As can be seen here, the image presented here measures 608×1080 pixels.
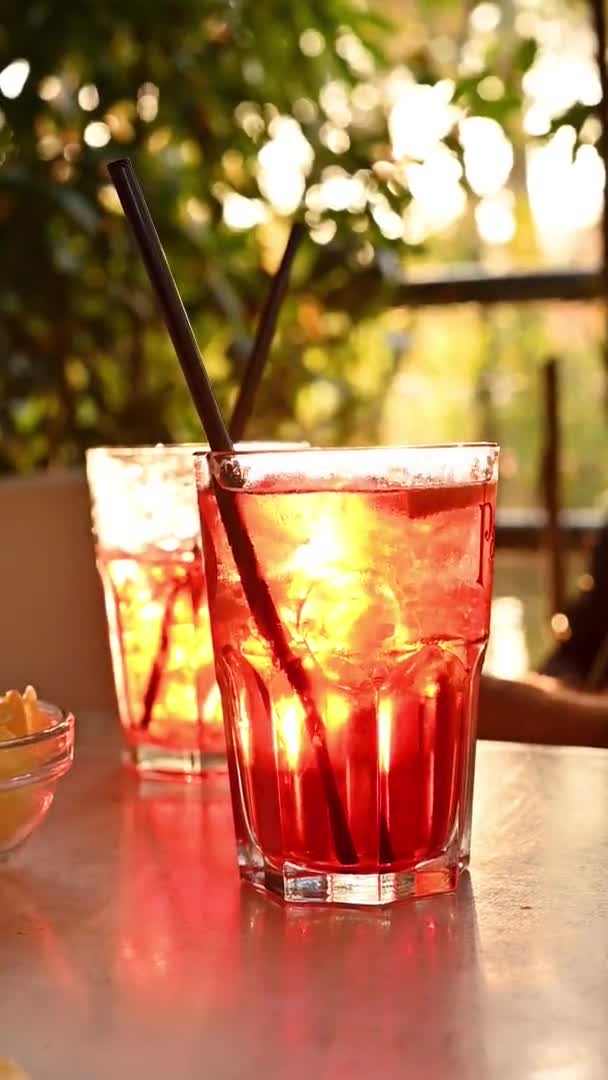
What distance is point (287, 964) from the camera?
65cm

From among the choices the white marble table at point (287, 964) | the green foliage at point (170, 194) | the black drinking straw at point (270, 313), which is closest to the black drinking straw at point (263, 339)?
the black drinking straw at point (270, 313)

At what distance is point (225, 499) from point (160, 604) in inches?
12.4

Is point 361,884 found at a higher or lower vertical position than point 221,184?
lower

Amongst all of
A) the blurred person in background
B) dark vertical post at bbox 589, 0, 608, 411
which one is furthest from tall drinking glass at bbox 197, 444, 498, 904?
dark vertical post at bbox 589, 0, 608, 411

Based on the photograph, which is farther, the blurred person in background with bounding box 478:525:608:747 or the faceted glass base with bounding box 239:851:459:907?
the blurred person in background with bounding box 478:525:608:747

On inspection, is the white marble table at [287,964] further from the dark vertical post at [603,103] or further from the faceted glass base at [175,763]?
the dark vertical post at [603,103]

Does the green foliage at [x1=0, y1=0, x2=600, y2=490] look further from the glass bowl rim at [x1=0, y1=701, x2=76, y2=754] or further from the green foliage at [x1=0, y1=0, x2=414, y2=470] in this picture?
the glass bowl rim at [x1=0, y1=701, x2=76, y2=754]

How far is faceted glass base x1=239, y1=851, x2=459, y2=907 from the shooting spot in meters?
0.72

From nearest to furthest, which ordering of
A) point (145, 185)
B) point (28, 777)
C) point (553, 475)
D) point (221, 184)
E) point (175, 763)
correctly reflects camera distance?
point (28, 777), point (175, 763), point (145, 185), point (221, 184), point (553, 475)

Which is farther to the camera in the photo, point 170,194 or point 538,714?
point 170,194

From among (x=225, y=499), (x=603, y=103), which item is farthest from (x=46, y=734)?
(x=603, y=103)

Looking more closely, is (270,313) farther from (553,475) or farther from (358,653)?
(553,475)

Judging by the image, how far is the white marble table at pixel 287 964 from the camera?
1.82 ft

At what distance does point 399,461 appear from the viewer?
71 centimetres
